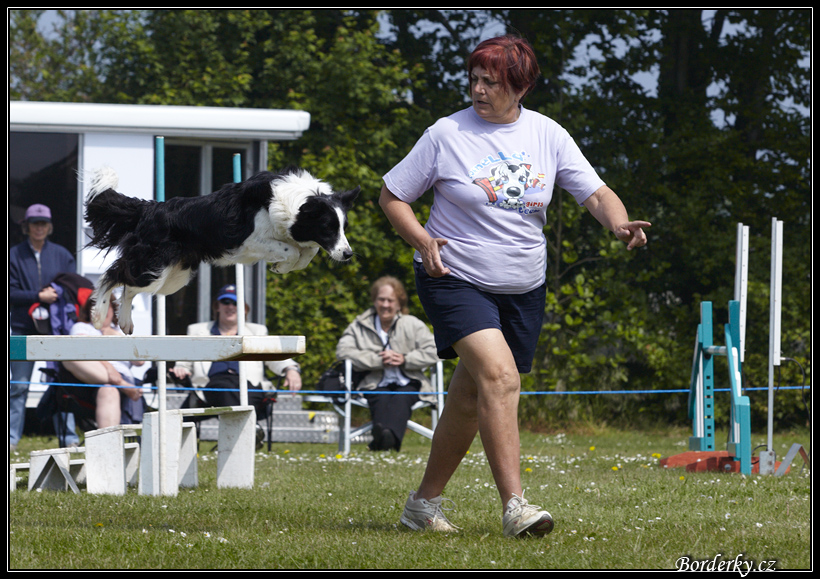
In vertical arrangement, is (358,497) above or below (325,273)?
below

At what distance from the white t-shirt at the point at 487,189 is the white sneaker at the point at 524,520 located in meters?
0.69

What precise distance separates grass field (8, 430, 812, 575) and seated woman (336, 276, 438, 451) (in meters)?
1.53

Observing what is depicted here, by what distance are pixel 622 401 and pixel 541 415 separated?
47.1 inches

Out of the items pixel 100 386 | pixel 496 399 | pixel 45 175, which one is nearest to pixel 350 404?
pixel 100 386

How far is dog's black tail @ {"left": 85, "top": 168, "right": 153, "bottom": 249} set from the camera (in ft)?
9.09

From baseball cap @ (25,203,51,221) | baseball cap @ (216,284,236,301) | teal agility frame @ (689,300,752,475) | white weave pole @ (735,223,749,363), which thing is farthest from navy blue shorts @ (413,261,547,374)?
baseball cap @ (25,203,51,221)

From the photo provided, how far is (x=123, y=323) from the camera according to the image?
289 centimetres

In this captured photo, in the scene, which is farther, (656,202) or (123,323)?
(656,202)

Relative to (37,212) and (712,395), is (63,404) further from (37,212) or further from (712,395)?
(712,395)

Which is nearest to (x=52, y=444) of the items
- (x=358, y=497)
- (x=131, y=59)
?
(x=358, y=497)

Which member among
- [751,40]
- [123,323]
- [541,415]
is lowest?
[541,415]

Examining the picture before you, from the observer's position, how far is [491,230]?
2953 millimetres

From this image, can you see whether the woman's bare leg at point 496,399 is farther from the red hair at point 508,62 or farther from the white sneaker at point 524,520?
the red hair at point 508,62

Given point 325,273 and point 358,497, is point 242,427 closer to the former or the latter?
point 358,497
